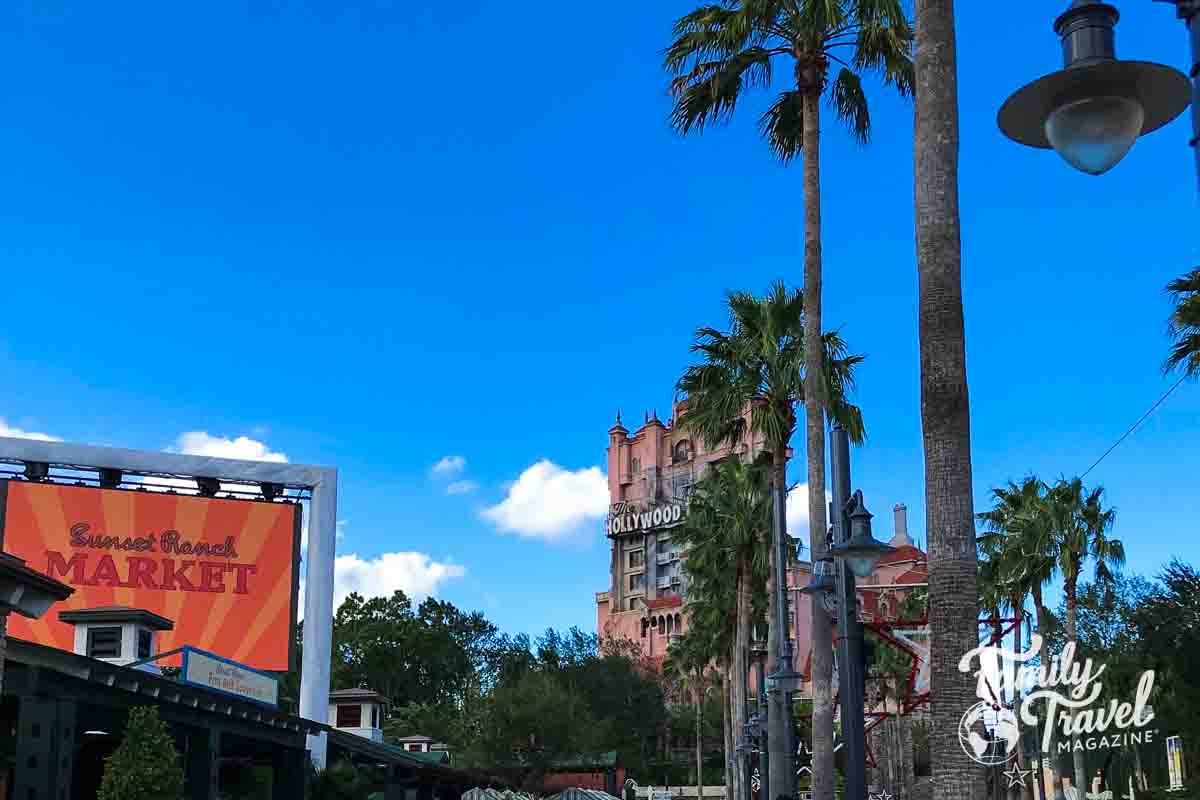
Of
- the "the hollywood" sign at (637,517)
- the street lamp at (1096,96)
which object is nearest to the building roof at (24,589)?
the street lamp at (1096,96)

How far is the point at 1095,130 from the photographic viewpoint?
5133mm

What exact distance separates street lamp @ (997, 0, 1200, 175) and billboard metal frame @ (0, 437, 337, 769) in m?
39.5

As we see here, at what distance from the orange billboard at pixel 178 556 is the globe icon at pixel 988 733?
2398cm

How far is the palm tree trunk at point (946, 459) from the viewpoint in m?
9.41

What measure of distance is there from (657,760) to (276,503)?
219ft

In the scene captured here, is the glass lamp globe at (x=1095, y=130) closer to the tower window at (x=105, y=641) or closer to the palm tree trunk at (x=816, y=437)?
the palm tree trunk at (x=816, y=437)

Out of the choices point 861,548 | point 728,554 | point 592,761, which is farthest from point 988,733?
point 592,761

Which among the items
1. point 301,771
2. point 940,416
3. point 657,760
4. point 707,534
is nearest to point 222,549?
point 301,771

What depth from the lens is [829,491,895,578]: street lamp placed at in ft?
42.9

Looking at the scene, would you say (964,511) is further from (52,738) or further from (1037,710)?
(1037,710)

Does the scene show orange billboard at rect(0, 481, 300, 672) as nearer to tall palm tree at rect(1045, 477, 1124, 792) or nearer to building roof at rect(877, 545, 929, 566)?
tall palm tree at rect(1045, 477, 1124, 792)

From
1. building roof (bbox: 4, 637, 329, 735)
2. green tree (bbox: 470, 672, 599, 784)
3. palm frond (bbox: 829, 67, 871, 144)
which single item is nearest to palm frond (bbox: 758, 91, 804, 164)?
palm frond (bbox: 829, 67, 871, 144)

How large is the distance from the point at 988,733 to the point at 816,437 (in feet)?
29.8

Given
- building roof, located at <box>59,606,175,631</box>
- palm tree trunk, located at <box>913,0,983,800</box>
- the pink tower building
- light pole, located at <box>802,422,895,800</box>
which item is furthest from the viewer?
the pink tower building
